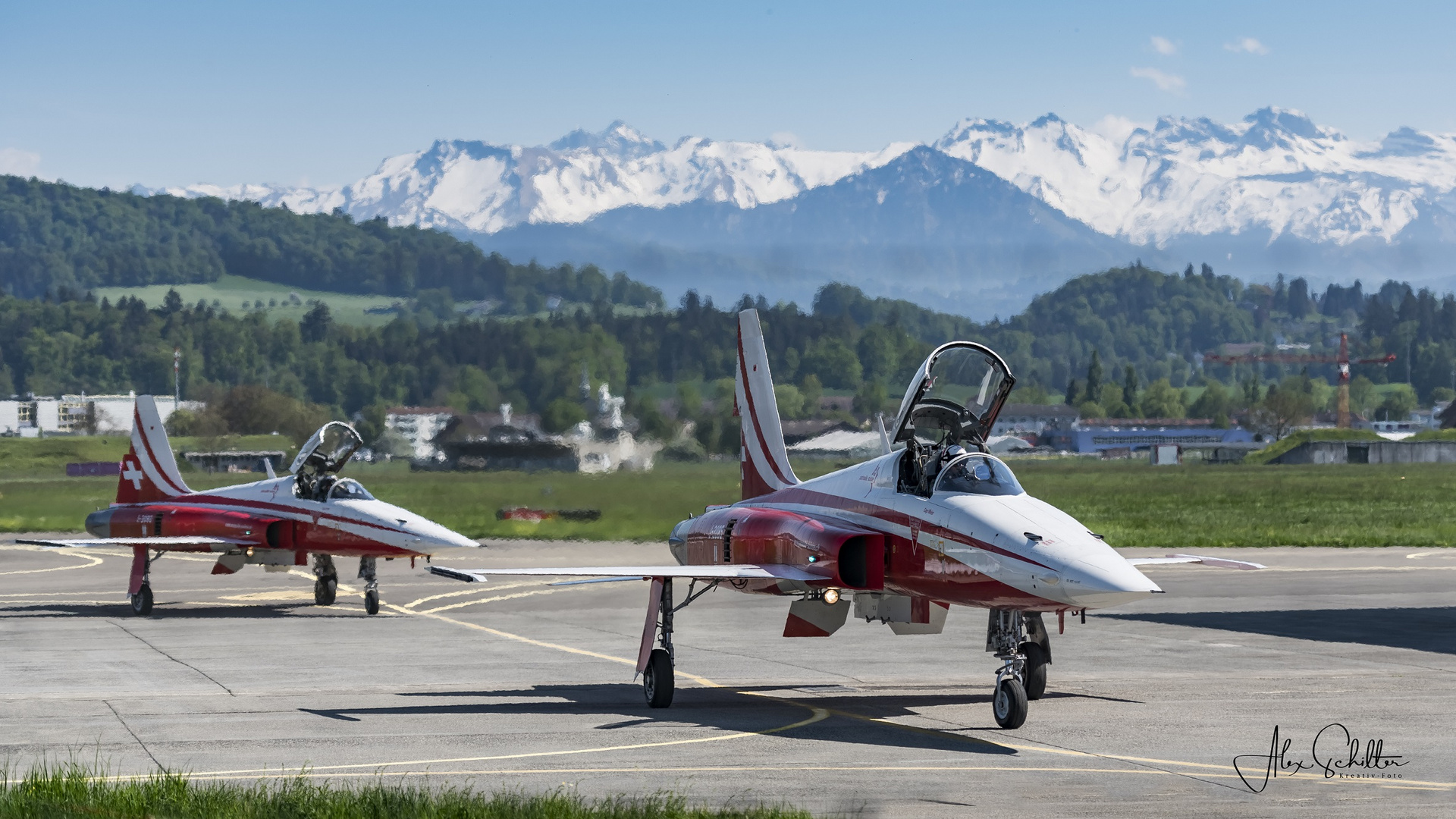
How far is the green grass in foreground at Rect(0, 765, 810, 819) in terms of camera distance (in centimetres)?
1128

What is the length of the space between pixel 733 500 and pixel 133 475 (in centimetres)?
1568

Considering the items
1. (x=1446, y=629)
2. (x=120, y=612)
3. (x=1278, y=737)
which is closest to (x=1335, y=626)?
(x=1446, y=629)

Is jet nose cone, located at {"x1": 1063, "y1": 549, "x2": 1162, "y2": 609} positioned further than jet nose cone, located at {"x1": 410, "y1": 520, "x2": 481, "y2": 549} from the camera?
No

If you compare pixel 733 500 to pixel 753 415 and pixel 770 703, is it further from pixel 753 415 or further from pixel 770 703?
pixel 770 703

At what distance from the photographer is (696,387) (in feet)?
192

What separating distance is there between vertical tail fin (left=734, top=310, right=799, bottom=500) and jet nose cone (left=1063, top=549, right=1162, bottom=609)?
7.84 meters

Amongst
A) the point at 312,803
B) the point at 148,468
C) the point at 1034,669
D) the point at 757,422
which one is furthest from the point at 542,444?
the point at 312,803

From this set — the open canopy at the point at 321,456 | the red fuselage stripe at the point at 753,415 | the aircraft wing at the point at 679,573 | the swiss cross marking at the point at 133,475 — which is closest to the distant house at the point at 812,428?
the open canopy at the point at 321,456

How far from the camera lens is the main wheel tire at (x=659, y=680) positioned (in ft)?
58.1

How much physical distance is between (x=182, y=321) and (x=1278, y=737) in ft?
509

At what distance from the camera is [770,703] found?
18266 millimetres

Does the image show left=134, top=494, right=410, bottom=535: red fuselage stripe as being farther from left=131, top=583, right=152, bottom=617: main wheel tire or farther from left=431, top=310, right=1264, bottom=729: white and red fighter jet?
left=431, top=310, right=1264, bottom=729: white and red fighter jet

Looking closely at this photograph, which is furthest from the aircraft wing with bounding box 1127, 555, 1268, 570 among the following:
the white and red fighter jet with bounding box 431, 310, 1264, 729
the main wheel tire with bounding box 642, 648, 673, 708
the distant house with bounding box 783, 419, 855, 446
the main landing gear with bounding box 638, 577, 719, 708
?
the distant house with bounding box 783, 419, 855, 446

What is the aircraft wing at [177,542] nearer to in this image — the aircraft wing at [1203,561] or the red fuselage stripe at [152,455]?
the red fuselage stripe at [152,455]
